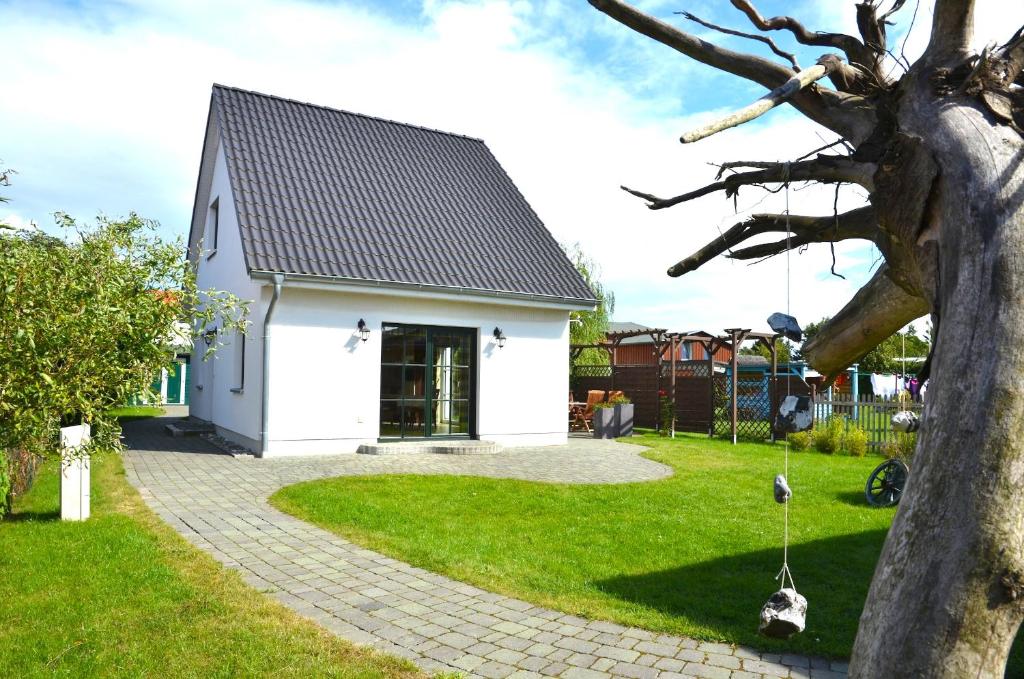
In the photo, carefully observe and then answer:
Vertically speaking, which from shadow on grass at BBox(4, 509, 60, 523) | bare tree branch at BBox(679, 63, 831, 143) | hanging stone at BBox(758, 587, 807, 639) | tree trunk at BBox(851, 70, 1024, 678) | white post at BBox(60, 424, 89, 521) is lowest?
shadow on grass at BBox(4, 509, 60, 523)

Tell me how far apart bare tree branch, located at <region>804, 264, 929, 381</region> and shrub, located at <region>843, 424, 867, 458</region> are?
1410 centimetres

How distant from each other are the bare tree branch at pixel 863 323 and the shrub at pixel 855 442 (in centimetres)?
1410

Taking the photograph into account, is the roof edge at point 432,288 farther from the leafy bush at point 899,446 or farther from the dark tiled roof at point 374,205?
the leafy bush at point 899,446

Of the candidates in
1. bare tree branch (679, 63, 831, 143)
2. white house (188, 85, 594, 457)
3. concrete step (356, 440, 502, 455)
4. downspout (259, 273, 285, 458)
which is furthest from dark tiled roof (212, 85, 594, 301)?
bare tree branch (679, 63, 831, 143)

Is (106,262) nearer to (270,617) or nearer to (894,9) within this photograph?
(270,617)

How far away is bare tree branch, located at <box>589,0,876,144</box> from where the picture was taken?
1944 mm

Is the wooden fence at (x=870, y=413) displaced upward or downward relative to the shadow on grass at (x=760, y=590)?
upward

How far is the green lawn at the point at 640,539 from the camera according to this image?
5.21 meters

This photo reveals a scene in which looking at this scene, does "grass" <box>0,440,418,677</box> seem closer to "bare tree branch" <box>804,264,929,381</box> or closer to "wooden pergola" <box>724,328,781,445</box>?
"bare tree branch" <box>804,264,929,381</box>

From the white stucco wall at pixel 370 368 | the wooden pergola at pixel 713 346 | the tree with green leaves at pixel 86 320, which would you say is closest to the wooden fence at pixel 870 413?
the wooden pergola at pixel 713 346

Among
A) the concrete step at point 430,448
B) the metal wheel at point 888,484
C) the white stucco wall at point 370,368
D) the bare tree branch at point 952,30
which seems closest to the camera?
the bare tree branch at point 952,30

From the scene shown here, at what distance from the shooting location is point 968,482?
4.30 ft

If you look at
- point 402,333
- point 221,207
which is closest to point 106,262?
point 402,333

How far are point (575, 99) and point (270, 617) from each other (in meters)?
3.73
